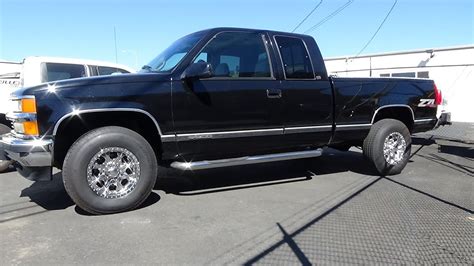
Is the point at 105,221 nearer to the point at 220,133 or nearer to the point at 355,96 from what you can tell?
the point at 220,133

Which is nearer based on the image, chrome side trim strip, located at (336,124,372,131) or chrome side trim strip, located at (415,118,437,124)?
chrome side trim strip, located at (336,124,372,131)

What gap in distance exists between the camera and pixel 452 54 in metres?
18.4

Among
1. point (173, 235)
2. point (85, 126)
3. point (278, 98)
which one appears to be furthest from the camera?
point (278, 98)

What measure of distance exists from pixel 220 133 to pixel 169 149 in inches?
25.5

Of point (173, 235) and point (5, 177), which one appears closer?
point (173, 235)

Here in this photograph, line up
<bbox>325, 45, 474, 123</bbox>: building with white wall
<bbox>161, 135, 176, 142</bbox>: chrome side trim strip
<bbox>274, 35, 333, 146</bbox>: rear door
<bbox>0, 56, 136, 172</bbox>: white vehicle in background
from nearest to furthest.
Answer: <bbox>161, 135, 176, 142</bbox>: chrome side trim strip
<bbox>274, 35, 333, 146</bbox>: rear door
<bbox>0, 56, 136, 172</bbox>: white vehicle in background
<bbox>325, 45, 474, 123</bbox>: building with white wall

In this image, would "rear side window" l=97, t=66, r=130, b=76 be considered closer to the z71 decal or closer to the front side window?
the front side window

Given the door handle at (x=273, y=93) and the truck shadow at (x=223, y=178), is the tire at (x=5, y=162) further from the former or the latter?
→ the door handle at (x=273, y=93)

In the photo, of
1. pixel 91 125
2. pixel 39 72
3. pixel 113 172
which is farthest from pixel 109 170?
pixel 39 72

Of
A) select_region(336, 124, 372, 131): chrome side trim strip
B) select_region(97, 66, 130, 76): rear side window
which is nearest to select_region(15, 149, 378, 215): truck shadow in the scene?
select_region(336, 124, 372, 131): chrome side trim strip

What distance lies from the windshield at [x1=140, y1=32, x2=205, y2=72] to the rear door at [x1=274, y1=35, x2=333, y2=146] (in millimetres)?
1148

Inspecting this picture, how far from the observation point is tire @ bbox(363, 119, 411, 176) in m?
6.50

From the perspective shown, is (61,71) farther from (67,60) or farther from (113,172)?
Result: (113,172)

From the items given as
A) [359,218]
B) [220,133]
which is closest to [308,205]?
[359,218]
